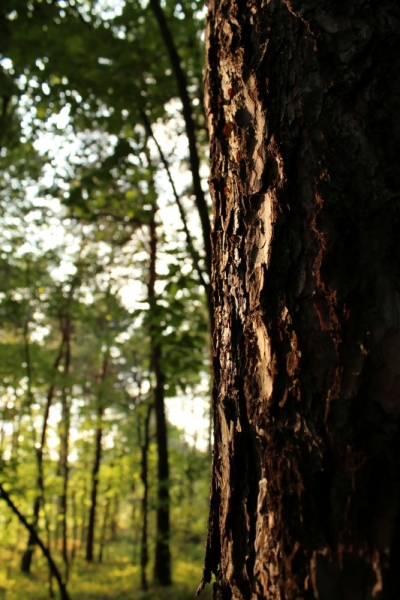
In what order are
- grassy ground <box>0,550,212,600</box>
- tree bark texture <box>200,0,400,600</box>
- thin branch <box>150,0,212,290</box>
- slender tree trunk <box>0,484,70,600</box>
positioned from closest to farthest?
tree bark texture <box>200,0,400,600</box>
thin branch <box>150,0,212,290</box>
slender tree trunk <box>0,484,70,600</box>
grassy ground <box>0,550,212,600</box>

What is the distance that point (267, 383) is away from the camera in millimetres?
931

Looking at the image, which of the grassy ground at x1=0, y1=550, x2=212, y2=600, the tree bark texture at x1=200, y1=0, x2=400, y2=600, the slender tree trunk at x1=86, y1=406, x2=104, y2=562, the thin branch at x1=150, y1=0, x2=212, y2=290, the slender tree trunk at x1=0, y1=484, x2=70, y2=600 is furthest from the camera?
the slender tree trunk at x1=86, y1=406, x2=104, y2=562

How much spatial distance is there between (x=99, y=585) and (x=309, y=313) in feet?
49.8

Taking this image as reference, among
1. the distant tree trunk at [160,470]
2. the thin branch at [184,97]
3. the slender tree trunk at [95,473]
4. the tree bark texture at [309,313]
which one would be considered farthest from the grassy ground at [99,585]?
the tree bark texture at [309,313]

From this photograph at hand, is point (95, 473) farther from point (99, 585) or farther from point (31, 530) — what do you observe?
point (31, 530)

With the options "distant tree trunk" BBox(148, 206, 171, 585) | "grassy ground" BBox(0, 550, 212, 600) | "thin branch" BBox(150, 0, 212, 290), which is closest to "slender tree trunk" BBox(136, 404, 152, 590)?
"distant tree trunk" BBox(148, 206, 171, 585)

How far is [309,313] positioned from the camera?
900 mm

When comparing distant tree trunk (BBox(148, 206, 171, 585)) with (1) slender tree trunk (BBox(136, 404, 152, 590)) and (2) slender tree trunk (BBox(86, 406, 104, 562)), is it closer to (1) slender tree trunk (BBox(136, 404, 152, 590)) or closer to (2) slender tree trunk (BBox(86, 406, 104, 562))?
(1) slender tree trunk (BBox(136, 404, 152, 590))

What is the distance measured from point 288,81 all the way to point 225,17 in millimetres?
411

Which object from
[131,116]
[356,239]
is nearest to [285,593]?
[356,239]

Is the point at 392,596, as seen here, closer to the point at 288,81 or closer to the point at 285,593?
the point at 285,593

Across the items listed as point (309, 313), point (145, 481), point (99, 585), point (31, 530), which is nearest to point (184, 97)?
point (309, 313)

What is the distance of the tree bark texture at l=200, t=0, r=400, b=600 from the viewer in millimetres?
767

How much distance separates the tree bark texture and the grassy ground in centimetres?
925
